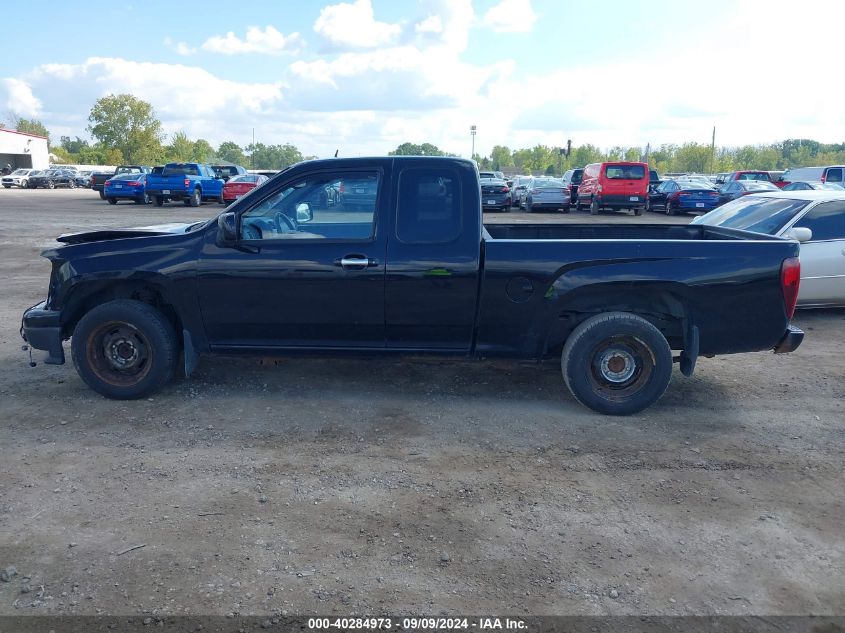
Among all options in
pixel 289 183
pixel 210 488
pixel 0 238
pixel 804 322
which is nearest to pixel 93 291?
pixel 289 183

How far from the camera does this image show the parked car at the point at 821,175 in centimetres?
2912

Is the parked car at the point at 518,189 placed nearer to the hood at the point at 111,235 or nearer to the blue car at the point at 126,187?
the blue car at the point at 126,187

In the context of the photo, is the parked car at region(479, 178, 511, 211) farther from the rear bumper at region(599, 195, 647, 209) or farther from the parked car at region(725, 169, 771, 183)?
the parked car at region(725, 169, 771, 183)

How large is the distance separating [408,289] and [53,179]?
57.9 meters

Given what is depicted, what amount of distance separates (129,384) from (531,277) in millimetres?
3243

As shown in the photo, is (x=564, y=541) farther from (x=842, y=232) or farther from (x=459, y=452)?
(x=842, y=232)

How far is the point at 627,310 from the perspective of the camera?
216 inches

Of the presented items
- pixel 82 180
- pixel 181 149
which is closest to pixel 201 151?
pixel 181 149

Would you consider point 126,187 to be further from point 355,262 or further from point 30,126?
point 30,126

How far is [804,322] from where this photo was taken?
8.73m

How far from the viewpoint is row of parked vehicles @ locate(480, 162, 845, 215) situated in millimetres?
26781

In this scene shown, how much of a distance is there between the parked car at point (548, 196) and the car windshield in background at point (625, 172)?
2952 millimetres

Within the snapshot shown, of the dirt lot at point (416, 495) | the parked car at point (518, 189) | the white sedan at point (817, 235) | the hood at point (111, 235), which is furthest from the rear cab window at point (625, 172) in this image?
the hood at point (111, 235)

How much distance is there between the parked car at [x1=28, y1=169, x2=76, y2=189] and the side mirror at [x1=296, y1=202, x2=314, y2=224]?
57.1 m
